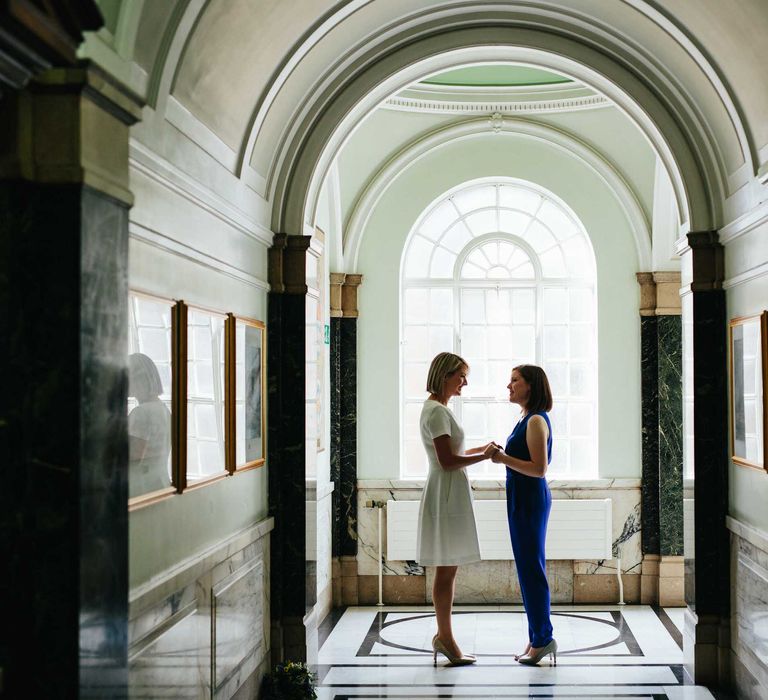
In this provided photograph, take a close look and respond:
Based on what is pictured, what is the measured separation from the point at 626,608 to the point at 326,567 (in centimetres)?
264

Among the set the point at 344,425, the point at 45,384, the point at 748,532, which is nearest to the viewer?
the point at 45,384

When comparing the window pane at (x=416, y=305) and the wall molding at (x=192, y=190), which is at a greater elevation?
the wall molding at (x=192, y=190)

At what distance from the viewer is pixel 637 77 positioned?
636cm

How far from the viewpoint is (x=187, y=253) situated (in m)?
4.57

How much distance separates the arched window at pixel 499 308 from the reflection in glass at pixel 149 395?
5.12m

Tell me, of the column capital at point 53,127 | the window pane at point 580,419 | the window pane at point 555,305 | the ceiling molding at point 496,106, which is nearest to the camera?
the column capital at point 53,127

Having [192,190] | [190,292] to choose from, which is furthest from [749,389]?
[192,190]

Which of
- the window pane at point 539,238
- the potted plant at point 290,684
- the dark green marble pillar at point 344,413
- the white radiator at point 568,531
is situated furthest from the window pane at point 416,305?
the potted plant at point 290,684

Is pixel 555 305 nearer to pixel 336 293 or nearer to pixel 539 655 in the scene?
pixel 336 293

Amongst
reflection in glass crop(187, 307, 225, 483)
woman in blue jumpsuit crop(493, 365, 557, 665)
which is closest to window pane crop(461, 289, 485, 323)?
woman in blue jumpsuit crop(493, 365, 557, 665)

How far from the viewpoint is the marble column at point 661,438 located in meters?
8.81

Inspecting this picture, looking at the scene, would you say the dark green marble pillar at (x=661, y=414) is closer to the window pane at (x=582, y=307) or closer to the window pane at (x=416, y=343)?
the window pane at (x=582, y=307)

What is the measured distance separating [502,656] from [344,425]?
2.72 metres

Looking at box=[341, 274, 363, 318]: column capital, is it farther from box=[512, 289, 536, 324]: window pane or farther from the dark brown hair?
the dark brown hair
